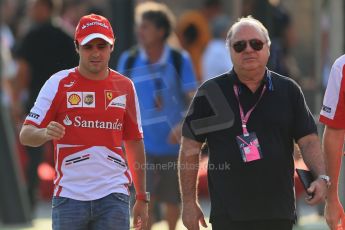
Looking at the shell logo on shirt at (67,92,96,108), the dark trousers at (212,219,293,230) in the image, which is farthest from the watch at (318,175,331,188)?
the shell logo on shirt at (67,92,96,108)

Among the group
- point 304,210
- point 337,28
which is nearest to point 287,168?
point 337,28

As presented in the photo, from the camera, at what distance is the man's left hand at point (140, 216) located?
7828mm

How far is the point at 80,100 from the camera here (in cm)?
758

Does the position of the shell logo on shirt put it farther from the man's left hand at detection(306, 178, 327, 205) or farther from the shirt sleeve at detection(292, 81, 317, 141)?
the man's left hand at detection(306, 178, 327, 205)

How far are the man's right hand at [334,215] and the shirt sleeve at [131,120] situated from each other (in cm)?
135

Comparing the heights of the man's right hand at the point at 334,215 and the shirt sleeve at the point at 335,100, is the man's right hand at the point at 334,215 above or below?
below

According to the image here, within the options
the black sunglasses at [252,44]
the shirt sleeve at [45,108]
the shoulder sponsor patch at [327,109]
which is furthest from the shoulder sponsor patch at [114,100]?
the shoulder sponsor patch at [327,109]

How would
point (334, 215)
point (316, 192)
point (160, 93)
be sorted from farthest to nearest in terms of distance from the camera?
point (160, 93) < point (334, 215) < point (316, 192)

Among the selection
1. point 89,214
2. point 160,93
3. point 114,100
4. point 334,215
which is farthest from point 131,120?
point 160,93

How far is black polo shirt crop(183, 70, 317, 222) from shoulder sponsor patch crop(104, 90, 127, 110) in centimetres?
49

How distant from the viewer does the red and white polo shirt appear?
7.55 m

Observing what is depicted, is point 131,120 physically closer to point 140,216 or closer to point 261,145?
point 140,216

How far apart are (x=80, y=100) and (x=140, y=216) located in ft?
3.01

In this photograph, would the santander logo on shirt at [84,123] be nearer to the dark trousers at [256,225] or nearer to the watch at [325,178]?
the dark trousers at [256,225]
